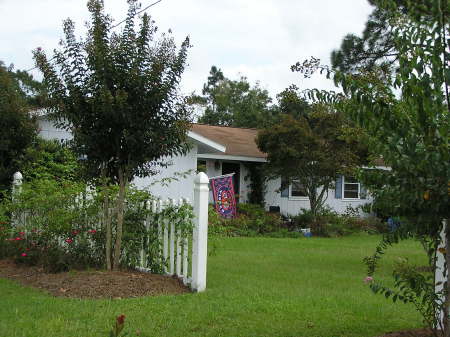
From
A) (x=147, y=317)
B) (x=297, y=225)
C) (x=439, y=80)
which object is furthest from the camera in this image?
(x=297, y=225)

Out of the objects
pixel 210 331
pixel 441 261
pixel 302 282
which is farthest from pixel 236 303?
pixel 441 261

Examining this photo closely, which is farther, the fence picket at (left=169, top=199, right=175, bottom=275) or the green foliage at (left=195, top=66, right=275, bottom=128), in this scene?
the green foliage at (left=195, top=66, right=275, bottom=128)

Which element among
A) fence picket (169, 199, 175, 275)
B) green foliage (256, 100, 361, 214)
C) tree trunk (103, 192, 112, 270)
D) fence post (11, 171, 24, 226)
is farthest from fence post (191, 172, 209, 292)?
green foliage (256, 100, 361, 214)

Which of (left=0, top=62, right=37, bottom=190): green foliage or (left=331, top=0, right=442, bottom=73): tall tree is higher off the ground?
Answer: (left=331, top=0, right=442, bottom=73): tall tree

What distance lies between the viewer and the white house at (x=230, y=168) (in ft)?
59.1

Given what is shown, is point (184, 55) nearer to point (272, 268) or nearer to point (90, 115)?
point (90, 115)

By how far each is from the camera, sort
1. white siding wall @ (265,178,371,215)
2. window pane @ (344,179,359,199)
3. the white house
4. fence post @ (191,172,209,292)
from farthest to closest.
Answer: window pane @ (344,179,359,199) → white siding wall @ (265,178,371,215) → the white house → fence post @ (191,172,209,292)

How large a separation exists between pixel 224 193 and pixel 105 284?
1170cm

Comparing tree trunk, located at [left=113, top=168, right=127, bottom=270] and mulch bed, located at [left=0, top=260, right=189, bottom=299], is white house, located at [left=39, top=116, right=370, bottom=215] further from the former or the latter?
mulch bed, located at [left=0, top=260, right=189, bottom=299]

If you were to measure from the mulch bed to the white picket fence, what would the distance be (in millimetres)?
214

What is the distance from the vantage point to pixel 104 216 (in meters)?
8.87

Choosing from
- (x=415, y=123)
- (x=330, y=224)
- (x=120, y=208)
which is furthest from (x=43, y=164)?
(x=415, y=123)

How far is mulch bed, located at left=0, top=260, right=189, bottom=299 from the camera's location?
716cm

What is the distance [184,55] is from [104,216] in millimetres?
2922
